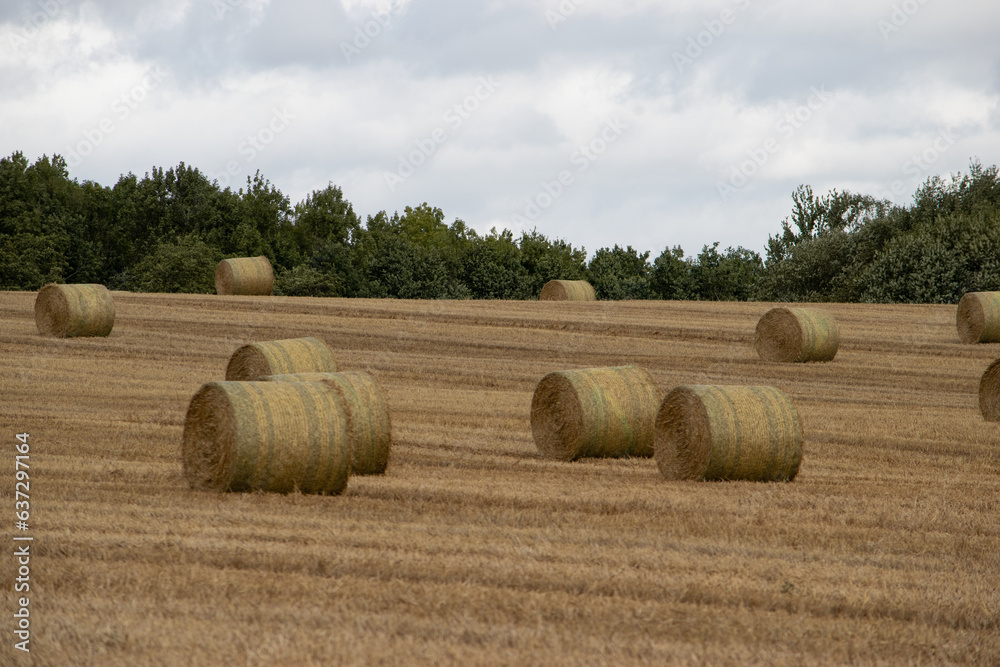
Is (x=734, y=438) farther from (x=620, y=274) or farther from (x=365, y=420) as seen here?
(x=620, y=274)

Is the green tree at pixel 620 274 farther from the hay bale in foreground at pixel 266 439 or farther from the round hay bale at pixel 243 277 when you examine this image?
the hay bale in foreground at pixel 266 439

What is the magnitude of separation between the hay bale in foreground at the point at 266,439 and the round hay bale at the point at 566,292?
26.4 m

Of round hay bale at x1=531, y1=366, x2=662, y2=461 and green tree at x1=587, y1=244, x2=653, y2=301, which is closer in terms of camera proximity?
round hay bale at x1=531, y1=366, x2=662, y2=461

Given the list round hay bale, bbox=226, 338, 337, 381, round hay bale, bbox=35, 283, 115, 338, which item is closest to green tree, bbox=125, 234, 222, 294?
round hay bale, bbox=35, 283, 115, 338

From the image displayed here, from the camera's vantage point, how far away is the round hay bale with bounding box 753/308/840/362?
22062mm

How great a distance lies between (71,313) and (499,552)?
715 inches

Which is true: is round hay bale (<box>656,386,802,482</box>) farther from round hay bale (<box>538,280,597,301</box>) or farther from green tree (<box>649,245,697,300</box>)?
green tree (<box>649,245,697,300</box>)

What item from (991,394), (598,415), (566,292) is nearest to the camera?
(598,415)

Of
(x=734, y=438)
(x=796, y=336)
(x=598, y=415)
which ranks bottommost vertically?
(x=734, y=438)

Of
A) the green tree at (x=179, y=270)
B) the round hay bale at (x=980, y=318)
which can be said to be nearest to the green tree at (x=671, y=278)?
the green tree at (x=179, y=270)

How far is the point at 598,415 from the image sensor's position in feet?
41.1

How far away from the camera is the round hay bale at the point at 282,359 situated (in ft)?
48.9

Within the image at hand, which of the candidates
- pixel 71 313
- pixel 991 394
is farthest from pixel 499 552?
pixel 71 313

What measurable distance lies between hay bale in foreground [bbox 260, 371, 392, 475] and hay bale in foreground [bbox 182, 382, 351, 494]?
23.7 inches
